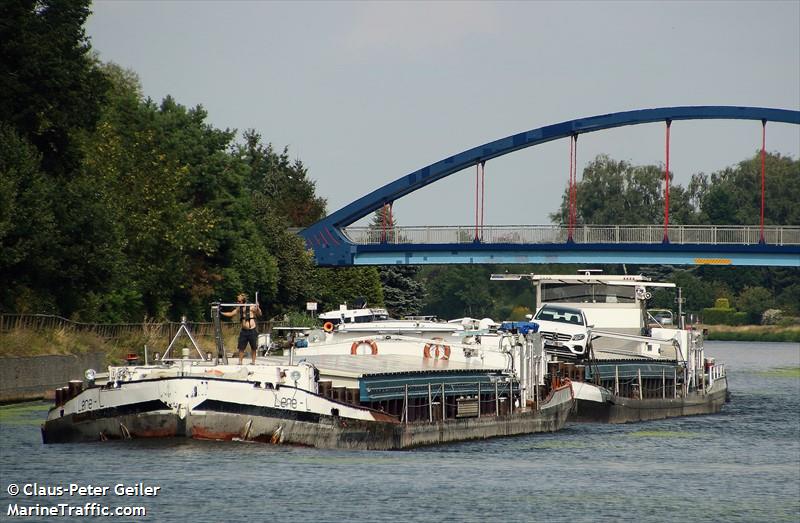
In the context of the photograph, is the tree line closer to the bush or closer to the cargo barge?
the cargo barge

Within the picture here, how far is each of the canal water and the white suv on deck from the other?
10.0 metres

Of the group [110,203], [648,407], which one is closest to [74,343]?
[110,203]

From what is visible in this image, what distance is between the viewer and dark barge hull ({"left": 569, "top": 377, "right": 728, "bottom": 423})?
55.7 metres

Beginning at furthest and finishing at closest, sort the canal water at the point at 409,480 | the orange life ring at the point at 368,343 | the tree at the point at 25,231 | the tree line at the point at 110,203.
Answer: the tree line at the point at 110,203 → the tree at the point at 25,231 → the orange life ring at the point at 368,343 → the canal water at the point at 409,480

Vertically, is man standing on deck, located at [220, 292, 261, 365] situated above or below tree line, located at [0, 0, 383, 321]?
below

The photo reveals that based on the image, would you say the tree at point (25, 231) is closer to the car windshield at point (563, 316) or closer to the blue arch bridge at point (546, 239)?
the car windshield at point (563, 316)

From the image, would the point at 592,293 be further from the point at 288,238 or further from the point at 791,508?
the point at 288,238

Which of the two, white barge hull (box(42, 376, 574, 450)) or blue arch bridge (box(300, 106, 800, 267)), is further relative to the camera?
blue arch bridge (box(300, 106, 800, 267))

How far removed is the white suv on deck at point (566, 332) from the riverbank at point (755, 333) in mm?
108934

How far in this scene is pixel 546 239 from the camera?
102 m

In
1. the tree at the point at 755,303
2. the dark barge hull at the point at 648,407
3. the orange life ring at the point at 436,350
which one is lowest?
the dark barge hull at the point at 648,407

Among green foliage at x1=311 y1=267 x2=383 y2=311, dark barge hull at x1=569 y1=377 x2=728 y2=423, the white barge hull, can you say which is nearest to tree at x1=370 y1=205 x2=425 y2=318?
green foliage at x1=311 y1=267 x2=383 y2=311

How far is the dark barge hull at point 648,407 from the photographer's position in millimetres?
55656

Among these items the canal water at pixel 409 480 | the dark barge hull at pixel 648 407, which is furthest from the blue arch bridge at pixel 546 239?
the canal water at pixel 409 480
